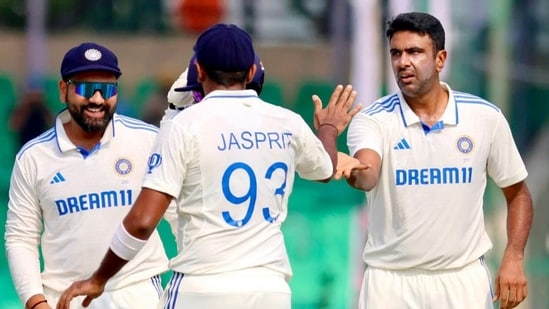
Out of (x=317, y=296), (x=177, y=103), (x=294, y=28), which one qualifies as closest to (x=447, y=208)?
(x=177, y=103)

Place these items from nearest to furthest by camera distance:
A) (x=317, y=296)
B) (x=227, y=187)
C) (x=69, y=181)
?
(x=227, y=187) → (x=69, y=181) → (x=317, y=296)

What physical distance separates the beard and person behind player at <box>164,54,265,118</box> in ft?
1.08

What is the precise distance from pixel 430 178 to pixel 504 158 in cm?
40

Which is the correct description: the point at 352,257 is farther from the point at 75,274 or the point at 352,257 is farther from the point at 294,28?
the point at 75,274

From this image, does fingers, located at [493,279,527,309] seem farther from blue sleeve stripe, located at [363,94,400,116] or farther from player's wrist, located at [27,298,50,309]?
player's wrist, located at [27,298,50,309]

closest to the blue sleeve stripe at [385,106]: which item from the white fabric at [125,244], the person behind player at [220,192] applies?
the person behind player at [220,192]

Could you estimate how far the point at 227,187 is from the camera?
531 centimetres

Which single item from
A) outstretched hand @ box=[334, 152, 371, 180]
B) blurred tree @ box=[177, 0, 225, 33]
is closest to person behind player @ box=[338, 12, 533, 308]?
outstretched hand @ box=[334, 152, 371, 180]

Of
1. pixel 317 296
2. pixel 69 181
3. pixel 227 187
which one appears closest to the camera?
pixel 227 187

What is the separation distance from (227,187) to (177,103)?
148 cm

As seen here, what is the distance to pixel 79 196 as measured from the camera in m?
6.32

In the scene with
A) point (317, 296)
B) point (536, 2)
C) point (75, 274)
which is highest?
point (536, 2)

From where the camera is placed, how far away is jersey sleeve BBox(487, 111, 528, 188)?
6.61 metres

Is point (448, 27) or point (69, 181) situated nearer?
point (69, 181)
